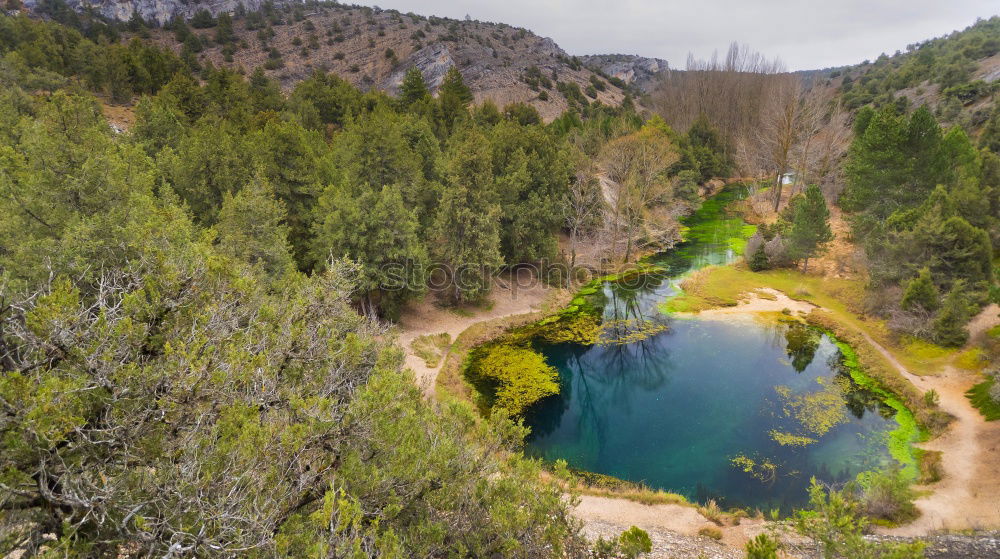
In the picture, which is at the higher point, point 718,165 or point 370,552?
point 718,165

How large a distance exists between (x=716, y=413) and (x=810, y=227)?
22555 mm

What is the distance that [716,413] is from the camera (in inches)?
941

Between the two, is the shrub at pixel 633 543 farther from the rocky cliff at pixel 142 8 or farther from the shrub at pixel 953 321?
the rocky cliff at pixel 142 8

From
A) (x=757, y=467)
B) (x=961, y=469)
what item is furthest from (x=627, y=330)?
(x=961, y=469)

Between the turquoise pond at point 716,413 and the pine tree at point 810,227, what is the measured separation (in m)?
9.52

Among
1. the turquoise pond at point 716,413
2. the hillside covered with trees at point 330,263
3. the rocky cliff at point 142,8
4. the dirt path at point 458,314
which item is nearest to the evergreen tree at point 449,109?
the hillside covered with trees at point 330,263

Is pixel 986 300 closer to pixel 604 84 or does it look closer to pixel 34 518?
pixel 34 518

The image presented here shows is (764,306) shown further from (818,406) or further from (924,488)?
(924,488)

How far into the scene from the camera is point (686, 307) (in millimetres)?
35875

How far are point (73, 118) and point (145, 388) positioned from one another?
75.3 ft

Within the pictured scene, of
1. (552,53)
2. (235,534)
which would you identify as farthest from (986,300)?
(552,53)

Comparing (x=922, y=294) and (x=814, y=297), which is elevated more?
(x=922, y=294)

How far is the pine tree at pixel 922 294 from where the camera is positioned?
88.6ft

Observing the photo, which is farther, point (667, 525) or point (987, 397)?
point (987, 397)
